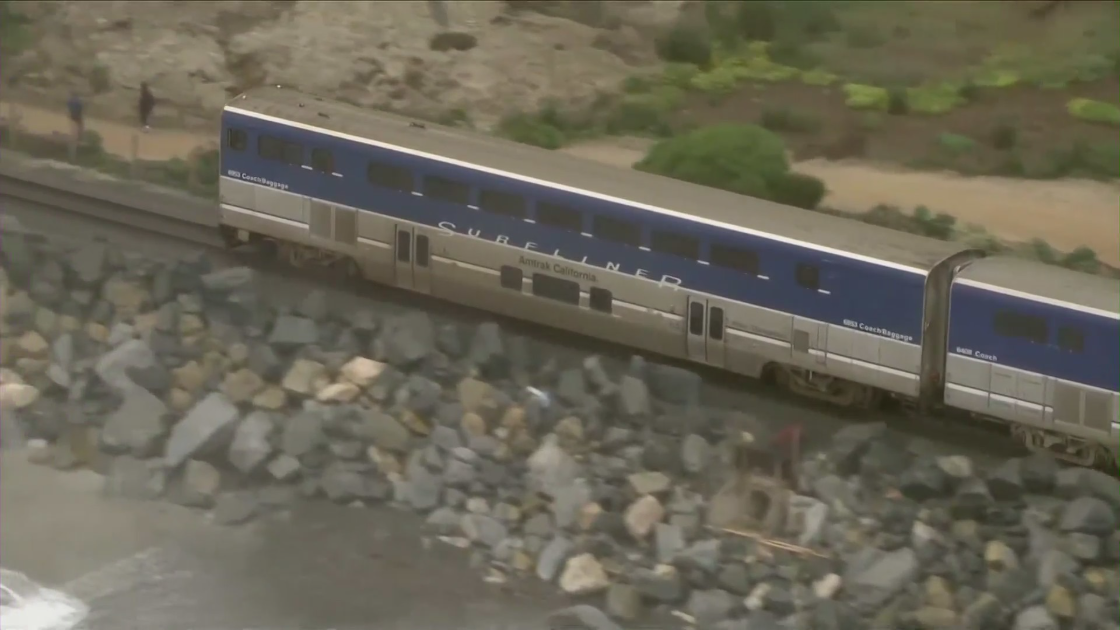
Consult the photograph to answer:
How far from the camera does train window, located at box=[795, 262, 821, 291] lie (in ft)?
13.7

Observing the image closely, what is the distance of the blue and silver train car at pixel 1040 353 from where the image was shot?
3803 mm

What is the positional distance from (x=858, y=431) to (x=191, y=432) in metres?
2.08

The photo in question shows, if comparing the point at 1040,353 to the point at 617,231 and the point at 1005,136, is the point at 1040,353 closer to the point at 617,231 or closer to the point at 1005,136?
the point at 1005,136

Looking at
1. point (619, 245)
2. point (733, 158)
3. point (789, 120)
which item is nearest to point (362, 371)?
point (619, 245)

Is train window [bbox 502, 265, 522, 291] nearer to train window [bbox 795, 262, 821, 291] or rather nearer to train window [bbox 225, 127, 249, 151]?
train window [bbox 795, 262, 821, 291]

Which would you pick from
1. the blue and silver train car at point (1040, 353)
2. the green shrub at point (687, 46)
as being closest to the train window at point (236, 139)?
the green shrub at point (687, 46)

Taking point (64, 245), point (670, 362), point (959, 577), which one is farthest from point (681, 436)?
point (64, 245)

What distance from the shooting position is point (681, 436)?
4098 millimetres

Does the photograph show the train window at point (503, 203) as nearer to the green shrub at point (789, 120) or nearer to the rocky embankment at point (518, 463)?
the rocky embankment at point (518, 463)

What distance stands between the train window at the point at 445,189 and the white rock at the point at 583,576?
1.37 meters

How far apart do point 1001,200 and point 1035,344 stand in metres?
0.55

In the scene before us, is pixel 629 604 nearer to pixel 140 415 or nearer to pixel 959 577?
pixel 959 577

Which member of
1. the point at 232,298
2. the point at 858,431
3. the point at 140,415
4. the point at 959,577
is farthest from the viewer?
the point at 232,298

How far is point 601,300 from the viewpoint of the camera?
4.45 meters
